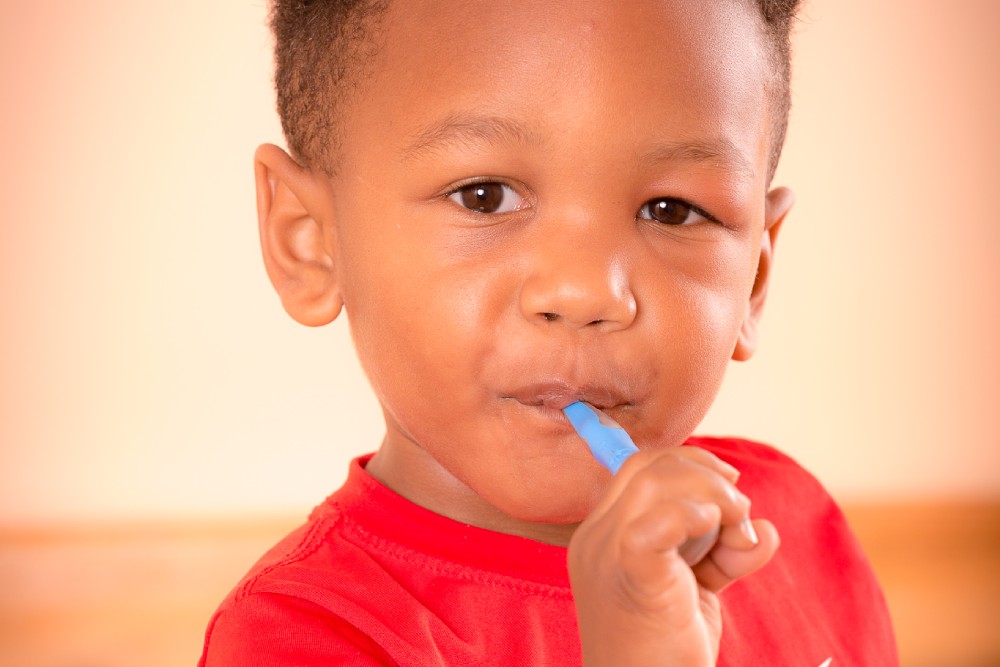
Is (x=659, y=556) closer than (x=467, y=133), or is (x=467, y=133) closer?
(x=659, y=556)

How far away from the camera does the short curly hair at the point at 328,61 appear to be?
892 mm

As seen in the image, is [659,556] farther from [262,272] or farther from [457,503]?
[262,272]

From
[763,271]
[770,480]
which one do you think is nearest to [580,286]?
[763,271]

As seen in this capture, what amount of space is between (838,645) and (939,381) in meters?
1.24

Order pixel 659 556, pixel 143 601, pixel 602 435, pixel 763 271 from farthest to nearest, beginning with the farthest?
pixel 143 601 → pixel 763 271 → pixel 602 435 → pixel 659 556

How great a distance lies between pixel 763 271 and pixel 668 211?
0.68 feet

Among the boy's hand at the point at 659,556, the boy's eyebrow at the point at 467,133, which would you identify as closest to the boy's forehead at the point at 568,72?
the boy's eyebrow at the point at 467,133

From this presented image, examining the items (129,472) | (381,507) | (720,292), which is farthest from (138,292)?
(720,292)

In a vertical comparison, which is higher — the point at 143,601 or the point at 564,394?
the point at 564,394

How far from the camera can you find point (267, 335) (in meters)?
1.97

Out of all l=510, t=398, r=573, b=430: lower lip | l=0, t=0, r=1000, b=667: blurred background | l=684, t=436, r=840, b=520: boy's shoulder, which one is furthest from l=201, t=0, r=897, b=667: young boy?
l=0, t=0, r=1000, b=667: blurred background

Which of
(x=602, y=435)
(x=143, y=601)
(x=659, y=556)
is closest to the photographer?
A: (x=659, y=556)

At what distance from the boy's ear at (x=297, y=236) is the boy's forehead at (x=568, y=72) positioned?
0.12 metres

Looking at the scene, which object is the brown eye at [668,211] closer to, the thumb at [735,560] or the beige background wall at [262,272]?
the thumb at [735,560]
